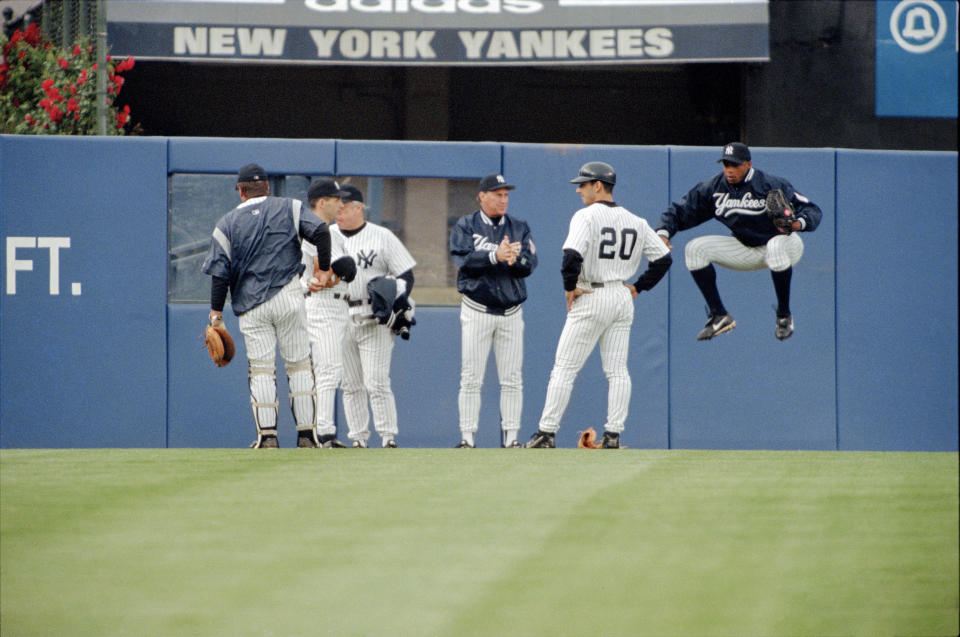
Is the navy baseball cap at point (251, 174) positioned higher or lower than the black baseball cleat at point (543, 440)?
higher

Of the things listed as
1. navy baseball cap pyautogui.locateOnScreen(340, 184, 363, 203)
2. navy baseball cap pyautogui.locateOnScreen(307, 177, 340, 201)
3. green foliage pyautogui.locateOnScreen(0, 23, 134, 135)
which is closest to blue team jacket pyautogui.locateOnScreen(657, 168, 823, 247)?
navy baseball cap pyautogui.locateOnScreen(340, 184, 363, 203)

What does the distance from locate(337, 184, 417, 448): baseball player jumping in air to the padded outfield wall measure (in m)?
0.85

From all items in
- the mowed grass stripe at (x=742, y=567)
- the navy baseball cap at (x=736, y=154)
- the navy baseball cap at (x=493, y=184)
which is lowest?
the mowed grass stripe at (x=742, y=567)

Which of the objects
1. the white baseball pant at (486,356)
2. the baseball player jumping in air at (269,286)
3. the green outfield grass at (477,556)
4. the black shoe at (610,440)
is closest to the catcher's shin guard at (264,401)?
the baseball player jumping in air at (269,286)

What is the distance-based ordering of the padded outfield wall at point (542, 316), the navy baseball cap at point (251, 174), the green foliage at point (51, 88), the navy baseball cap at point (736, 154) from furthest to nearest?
1. the green foliage at point (51, 88)
2. the padded outfield wall at point (542, 316)
3. the navy baseball cap at point (736, 154)
4. the navy baseball cap at point (251, 174)

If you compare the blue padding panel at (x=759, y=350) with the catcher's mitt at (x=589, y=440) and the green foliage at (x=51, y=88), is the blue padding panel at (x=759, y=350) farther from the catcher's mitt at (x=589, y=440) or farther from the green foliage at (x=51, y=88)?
the green foliage at (x=51, y=88)

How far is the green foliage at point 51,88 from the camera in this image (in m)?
10.3

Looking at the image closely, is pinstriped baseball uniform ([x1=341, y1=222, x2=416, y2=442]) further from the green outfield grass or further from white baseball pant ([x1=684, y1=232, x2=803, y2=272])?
the green outfield grass

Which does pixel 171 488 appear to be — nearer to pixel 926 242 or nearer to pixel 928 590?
pixel 928 590

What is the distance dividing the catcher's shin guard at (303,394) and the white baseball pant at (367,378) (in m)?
1.02

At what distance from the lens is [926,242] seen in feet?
32.2

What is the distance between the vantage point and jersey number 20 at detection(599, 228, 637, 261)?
8.16 meters

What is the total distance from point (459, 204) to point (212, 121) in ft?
14.2

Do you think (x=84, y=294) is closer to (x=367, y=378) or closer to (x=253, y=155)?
(x=253, y=155)
